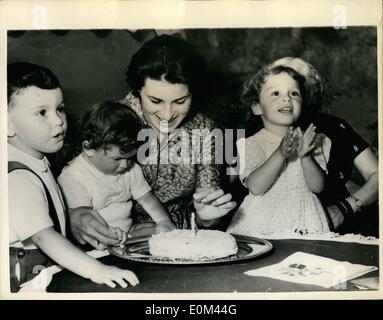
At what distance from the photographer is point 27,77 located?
2432 millimetres

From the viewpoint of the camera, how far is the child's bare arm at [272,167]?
2.45 m

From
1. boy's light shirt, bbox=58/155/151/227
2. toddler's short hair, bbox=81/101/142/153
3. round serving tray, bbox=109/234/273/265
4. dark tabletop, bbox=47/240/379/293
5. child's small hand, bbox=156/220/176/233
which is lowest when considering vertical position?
dark tabletop, bbox=47/240/379/293

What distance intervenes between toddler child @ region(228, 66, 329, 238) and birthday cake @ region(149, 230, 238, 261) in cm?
9

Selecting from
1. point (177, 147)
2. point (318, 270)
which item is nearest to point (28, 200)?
point (177, 147)

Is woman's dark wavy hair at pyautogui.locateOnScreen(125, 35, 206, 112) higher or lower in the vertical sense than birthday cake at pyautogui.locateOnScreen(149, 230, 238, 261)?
higher

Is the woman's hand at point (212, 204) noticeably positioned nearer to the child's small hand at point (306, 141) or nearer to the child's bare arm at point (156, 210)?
the child's bare arm at point (156, 210)

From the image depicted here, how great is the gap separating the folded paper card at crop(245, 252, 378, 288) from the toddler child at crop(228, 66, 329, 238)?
9cm

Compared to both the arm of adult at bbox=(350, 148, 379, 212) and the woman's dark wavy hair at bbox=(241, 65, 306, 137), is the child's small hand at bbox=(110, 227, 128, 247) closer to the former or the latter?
the woman's dark wavy hair at bbox=(241, 65, 306, 137)

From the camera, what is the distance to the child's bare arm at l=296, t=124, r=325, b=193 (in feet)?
8.08

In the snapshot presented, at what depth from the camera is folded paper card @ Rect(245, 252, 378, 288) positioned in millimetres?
2426

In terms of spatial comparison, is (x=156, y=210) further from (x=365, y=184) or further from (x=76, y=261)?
(x=365, y=184)

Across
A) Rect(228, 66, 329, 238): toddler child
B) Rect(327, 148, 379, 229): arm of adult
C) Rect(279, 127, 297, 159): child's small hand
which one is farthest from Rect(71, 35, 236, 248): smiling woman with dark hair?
Rect(327, 148, 379, 229): arm of adult

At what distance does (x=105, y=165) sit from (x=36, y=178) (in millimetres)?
242

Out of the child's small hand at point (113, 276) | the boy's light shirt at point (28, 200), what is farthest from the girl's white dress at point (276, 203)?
the boy's light shirt at point (28, 200)
